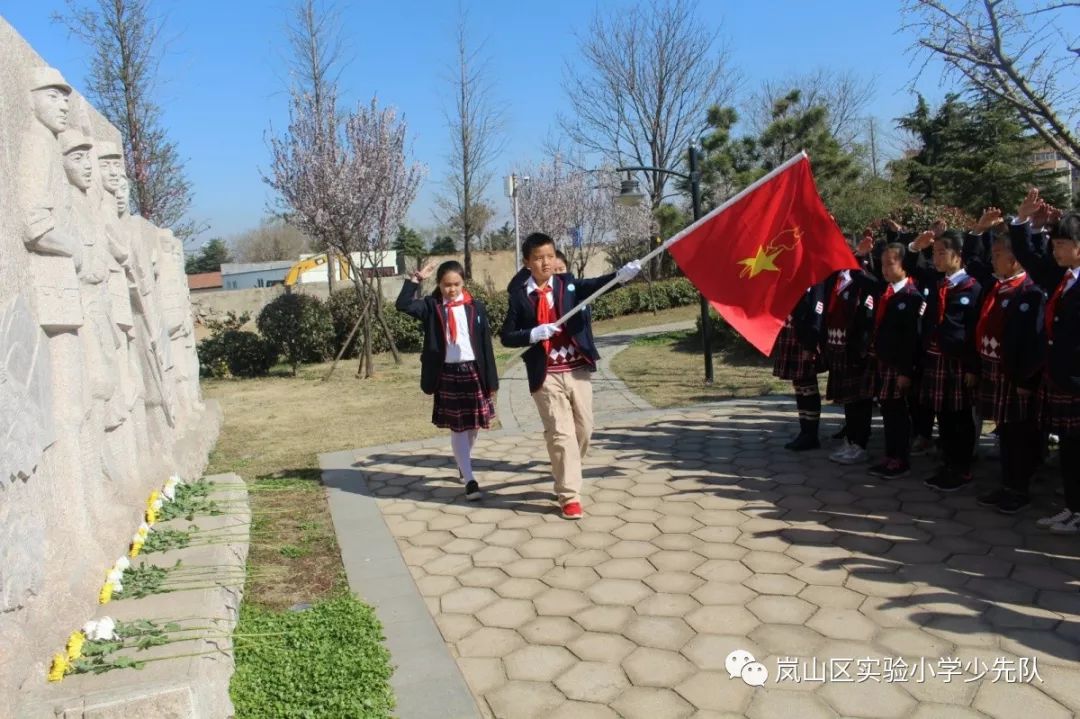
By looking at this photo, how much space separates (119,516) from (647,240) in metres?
26.9

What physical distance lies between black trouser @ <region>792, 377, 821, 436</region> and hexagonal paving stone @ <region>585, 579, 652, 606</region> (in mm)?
2842

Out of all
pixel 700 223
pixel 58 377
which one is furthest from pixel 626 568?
pixel 58 377

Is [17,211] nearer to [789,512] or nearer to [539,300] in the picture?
[539,300]

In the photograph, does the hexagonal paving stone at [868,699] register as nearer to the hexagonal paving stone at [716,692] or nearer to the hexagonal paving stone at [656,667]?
the hexagonal paving stone at [716,692]

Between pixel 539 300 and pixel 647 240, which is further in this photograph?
pixel 647 240

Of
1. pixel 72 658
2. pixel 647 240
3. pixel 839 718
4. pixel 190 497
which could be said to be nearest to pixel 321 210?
pixel 190 497

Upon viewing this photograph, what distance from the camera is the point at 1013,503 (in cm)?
448

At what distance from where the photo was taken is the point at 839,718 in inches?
105

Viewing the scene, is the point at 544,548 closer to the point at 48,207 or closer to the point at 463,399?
the point at 463,399

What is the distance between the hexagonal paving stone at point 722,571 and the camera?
3.87 meters

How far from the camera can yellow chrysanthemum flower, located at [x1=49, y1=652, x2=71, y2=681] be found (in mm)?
2625

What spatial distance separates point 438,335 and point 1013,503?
3.76 m

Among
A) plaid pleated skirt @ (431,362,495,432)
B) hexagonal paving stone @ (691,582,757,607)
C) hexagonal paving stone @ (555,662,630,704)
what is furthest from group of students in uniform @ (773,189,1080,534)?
hexagonal paving stone @ (555,662,630,704)

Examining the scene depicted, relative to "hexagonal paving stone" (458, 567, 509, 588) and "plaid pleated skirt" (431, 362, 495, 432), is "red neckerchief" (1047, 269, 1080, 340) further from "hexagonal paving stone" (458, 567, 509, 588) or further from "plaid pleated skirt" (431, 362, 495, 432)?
"plaid pleated skirt" (431, 362, 495, 432)
